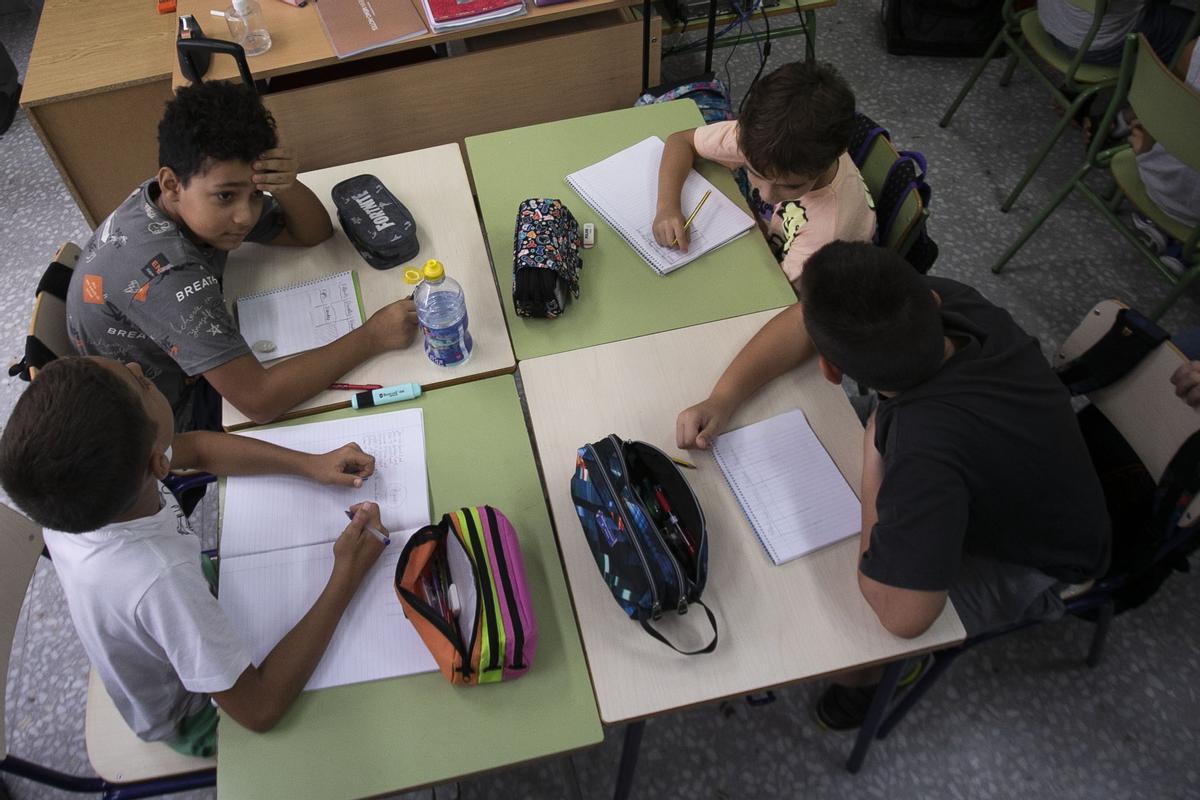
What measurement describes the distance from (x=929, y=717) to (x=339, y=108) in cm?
223

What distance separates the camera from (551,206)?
5.25 feet

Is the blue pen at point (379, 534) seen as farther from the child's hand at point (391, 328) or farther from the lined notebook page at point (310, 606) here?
the child's hand at point (391, 328)

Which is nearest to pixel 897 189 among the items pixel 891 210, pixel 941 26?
pixel 891 210

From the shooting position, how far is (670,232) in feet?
5.30

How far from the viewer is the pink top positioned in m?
1.58

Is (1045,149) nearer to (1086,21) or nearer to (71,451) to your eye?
(1086,21)

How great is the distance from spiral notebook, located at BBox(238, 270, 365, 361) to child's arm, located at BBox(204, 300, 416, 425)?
0.16 ft

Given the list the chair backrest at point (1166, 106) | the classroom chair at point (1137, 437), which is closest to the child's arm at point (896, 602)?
the classroom chair at point (1137, 437)

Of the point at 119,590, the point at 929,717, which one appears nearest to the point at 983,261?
the point at 929,717

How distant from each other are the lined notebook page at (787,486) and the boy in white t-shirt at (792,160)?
0.32 metres

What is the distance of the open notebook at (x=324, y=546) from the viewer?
115cm

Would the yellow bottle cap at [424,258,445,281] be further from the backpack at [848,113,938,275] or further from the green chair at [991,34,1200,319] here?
the green chair at [991,34,1200,319]

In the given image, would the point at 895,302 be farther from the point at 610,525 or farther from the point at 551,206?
the point at 551,206

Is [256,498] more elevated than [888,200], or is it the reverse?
[888,200]
